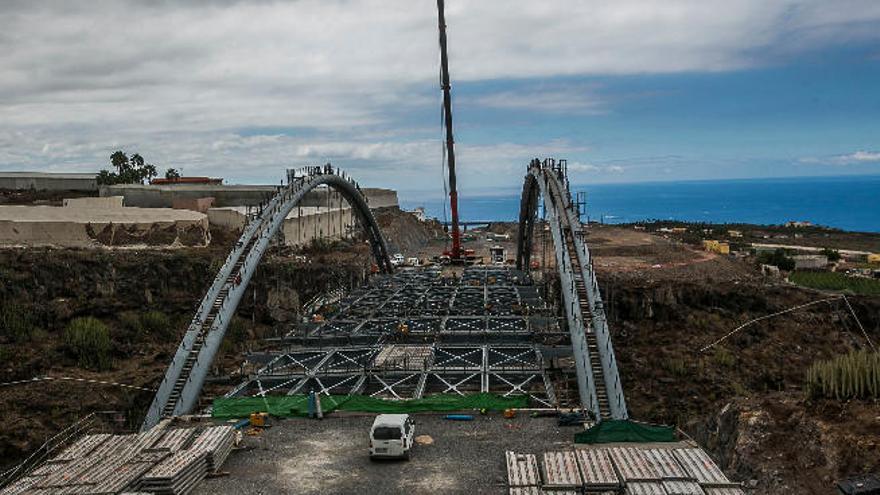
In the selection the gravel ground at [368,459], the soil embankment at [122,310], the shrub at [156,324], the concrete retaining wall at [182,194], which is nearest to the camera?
the gravel ground at [368,459]

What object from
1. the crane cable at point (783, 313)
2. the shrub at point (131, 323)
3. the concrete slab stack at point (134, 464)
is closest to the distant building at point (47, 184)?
the shrub at point (131, 323)

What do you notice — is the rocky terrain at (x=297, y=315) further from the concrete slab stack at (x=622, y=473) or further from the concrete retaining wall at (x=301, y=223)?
the concrete slab stack at (x=622, y=473)

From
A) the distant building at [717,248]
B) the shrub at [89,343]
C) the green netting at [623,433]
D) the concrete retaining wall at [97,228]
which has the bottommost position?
the shrub at [89,343]

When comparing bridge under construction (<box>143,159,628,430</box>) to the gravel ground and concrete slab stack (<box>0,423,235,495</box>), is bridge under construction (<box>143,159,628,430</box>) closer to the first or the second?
the gravel ground

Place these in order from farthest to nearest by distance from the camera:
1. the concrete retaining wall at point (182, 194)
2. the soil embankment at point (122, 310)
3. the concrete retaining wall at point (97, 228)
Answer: the concrete retaining wall at point (182, 194) < the concrete retaining wall at point (97, 228) < the soil embankment at point (122, 310)

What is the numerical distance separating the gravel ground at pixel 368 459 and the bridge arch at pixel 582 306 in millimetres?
2539

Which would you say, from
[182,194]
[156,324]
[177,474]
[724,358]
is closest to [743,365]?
[724,358]

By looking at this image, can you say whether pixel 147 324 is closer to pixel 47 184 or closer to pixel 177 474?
pixel 177 474

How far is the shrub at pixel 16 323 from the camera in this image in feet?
187

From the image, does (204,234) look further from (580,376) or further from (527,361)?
(580,376)

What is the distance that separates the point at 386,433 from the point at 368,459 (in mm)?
999

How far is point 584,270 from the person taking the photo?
33.8 m

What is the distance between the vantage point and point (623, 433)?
2275 centimetres

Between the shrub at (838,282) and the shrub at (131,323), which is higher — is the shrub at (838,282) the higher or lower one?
the higher one
